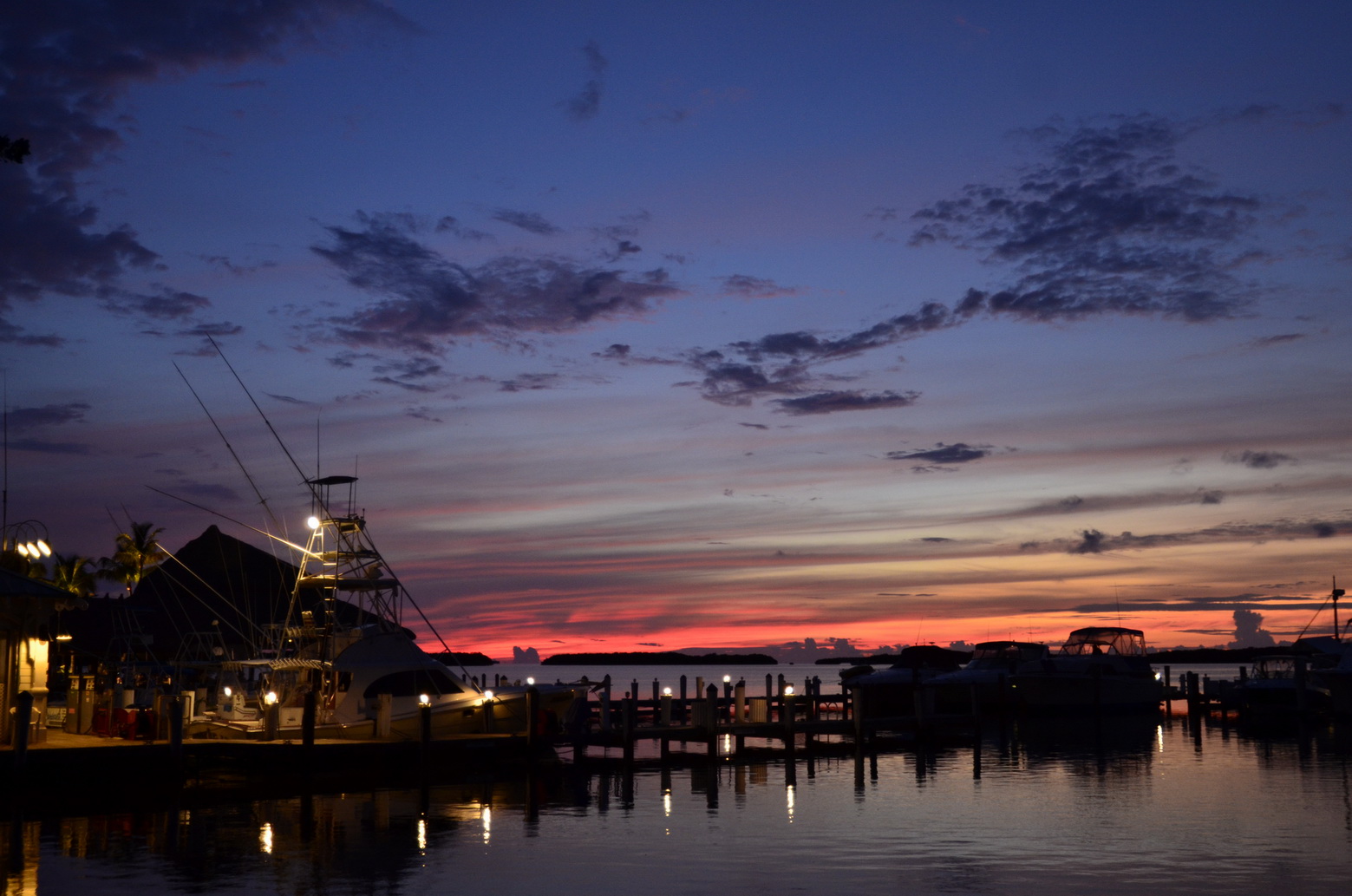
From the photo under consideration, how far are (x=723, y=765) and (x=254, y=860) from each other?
65.8 ft

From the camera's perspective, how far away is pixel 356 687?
33.7 metres

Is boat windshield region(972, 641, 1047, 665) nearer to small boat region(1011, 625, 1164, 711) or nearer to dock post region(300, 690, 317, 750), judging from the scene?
small boat region(1011, 625, 1164, 711)

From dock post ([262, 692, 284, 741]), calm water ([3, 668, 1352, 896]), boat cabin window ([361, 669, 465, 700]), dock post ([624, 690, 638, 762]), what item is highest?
boat cabin window ([361, 669, 465, 700])

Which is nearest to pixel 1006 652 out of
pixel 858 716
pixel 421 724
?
pixel 858 716

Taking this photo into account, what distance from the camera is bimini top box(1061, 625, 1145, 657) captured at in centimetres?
6481

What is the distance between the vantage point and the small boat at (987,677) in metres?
57.3

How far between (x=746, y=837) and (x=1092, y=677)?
4118cm

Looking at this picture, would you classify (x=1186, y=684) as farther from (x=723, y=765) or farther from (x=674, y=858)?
(x=674, y=858)

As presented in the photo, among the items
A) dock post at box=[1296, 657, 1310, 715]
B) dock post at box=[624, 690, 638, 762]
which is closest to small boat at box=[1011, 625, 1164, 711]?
dock post at box=[1296, 657, 1310, 715]

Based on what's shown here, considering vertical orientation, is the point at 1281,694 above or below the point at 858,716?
below

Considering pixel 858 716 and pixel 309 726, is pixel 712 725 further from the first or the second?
pixel 309 726

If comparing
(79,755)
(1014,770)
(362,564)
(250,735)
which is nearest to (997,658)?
(1014,770)

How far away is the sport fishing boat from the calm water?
6.82 ft

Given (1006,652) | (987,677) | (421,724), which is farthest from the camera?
(1006,652)
